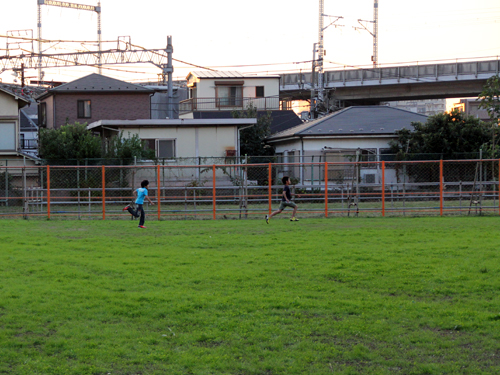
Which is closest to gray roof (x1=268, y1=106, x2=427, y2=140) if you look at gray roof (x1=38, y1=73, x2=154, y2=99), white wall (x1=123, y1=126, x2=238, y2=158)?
white wall (x1=123, y1=126, x2=238, y2=158)

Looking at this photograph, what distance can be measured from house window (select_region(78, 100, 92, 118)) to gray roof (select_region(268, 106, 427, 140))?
1220 cm

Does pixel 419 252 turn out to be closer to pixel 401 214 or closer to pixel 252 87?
pixel 401 214

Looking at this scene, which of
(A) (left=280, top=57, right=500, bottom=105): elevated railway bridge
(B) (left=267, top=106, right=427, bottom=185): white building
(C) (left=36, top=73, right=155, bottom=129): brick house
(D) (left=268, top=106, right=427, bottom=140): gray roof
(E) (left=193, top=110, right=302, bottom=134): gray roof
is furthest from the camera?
(A) (left=280, top=57, right=500, bottom=105): elevated railway bridge

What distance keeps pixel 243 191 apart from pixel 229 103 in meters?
23.2

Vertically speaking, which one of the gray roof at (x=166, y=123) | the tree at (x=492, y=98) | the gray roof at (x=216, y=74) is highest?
the gray roof at (x=216, y=74)

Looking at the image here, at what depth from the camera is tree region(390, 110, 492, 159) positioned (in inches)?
1215

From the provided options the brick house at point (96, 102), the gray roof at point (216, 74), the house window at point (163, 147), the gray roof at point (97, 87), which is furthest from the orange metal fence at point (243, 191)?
the gray roof at point (216, 74)

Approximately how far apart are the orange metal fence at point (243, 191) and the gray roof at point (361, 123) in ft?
8.90

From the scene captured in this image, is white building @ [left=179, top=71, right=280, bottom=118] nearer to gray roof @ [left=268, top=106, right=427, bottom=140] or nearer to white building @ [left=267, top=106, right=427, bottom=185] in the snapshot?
gray roof @ [left=268, top=106, right=427, bottom=140]

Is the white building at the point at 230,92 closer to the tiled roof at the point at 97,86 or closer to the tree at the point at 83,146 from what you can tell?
the tiled roof at the point at 97,86

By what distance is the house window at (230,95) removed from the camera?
1738 inches

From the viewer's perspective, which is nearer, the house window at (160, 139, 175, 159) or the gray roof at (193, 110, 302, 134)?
the house window at (160, 139, 175, 159)

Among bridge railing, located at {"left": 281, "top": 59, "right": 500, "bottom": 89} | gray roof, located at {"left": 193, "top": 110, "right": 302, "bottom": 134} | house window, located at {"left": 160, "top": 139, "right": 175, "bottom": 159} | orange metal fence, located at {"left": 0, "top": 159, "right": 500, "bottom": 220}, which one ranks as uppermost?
bridge railing, located at {"left": 281, "top": 59, "right": 500, "bottom": 89}

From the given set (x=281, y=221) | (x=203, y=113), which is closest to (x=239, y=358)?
(x=281, y=221)
